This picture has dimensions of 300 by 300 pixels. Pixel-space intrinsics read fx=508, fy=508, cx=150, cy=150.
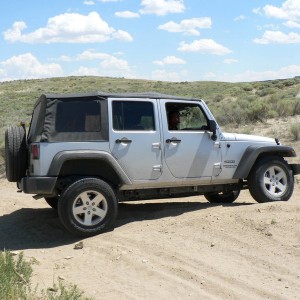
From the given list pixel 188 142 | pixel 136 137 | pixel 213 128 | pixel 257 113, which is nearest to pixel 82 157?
pixel 136 137

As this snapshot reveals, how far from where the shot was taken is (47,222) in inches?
306

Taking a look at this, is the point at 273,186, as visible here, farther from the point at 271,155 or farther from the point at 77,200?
the point at 77,200

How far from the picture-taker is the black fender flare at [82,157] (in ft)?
21.1

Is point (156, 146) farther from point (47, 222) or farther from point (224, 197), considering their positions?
point (224, 197)

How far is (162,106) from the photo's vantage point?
7.19 metres

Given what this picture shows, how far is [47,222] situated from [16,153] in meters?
1.47

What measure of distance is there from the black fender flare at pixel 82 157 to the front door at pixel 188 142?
735mm

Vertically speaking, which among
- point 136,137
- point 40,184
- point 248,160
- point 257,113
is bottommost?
point 40,184

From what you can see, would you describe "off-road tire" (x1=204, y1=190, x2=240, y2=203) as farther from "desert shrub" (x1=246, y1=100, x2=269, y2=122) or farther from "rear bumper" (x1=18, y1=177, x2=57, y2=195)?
"desert shrub" (x1=246, y1=100, x2=269, y2=122)

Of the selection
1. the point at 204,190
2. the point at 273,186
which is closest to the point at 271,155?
the point at 273,186

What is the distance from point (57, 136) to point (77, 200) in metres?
0.87

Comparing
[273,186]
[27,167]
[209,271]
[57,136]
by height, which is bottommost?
[209,271]

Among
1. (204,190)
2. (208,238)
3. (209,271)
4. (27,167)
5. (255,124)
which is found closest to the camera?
(209,271)

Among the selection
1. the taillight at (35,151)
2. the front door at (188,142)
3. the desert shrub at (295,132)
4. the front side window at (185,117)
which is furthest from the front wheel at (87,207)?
the desert shrub at (295,132)
